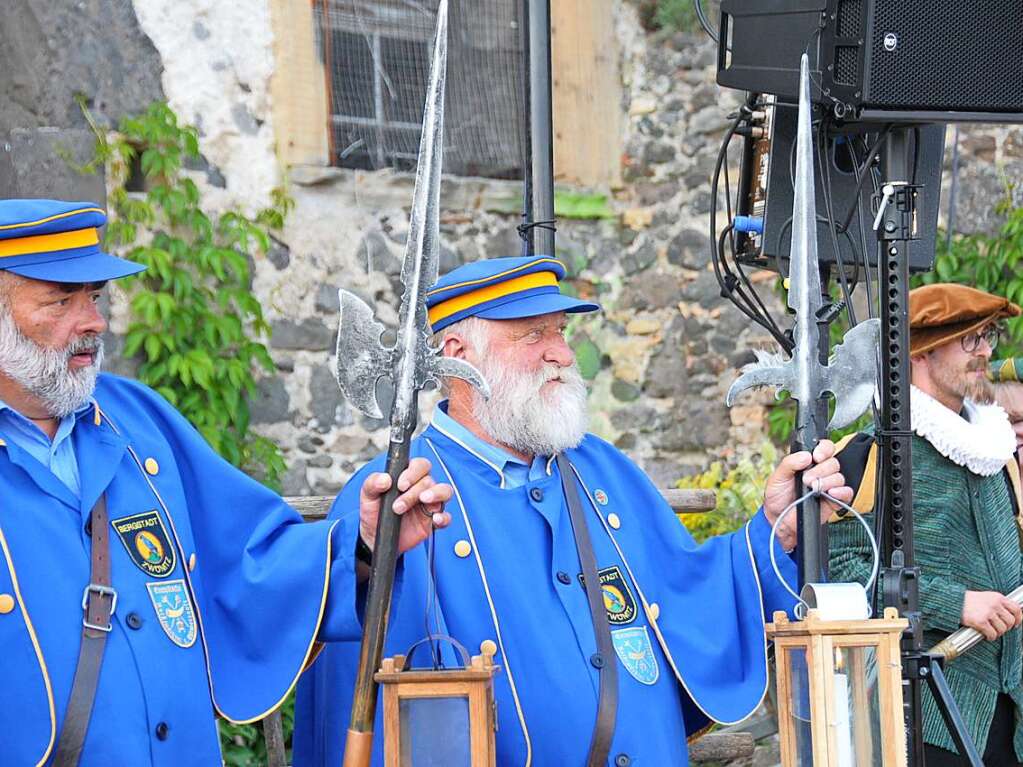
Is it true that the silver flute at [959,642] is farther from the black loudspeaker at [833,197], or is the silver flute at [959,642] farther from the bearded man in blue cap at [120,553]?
the bearded man in blue cap at [120,553]

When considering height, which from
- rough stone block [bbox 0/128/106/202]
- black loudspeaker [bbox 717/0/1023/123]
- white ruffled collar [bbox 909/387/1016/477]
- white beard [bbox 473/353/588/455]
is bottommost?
white ruffled collar [bbox 909/387/1016/477]

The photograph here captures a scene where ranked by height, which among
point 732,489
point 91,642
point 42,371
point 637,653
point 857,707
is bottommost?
point 732,489

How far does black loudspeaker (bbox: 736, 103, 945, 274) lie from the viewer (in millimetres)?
3924

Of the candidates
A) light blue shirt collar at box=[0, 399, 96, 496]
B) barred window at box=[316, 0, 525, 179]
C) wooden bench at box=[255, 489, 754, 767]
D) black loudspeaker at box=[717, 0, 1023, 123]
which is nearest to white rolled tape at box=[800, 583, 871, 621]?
black loudspeaker at box=[717, 0, 1023, 123]

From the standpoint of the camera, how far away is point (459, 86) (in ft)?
23.1

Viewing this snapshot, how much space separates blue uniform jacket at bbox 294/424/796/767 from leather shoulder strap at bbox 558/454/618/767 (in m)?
0.02

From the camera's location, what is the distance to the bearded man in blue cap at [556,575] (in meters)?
3.24

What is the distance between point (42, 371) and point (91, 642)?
1.86 feet

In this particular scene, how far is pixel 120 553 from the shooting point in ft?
9.75

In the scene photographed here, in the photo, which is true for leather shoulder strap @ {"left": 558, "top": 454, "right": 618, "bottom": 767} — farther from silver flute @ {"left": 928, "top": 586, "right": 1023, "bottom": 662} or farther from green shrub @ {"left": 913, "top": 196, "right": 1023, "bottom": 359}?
green shrub @ {"left": 913, "top": 196, "right": 1023, "bottom": 359}

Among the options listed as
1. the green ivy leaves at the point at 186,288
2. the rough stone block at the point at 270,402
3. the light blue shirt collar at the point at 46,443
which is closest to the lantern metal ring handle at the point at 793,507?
the light blue shirt collar at the point at 46,443

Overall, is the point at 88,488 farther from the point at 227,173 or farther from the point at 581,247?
the point at 581,247

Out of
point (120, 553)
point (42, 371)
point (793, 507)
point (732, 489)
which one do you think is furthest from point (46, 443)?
point (732, 489)

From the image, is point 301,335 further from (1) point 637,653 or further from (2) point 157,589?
(2) point 157,589
